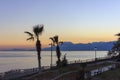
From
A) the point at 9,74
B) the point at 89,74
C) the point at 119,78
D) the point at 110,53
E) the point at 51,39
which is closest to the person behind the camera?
the point at 89,74

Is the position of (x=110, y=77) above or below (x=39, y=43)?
below

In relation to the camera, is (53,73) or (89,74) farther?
(53,73)

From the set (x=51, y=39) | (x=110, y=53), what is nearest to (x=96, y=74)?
(x=51, y=39)

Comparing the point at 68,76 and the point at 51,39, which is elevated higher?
the point at 51,39

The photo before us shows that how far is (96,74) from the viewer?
1704 inches

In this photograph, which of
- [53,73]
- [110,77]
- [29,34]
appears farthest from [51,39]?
[110,77]

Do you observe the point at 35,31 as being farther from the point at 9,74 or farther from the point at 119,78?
the point at 119,78

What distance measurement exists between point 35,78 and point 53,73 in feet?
17.8

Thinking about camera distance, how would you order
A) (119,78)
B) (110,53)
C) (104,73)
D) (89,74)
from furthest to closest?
(110,53)
(104,73)
(119,78)
(89,74)

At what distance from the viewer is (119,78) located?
41969 millimetres

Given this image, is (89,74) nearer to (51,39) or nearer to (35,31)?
(35,31)

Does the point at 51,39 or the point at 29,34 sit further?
the point at 51,39

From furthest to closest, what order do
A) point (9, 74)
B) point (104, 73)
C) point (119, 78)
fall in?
point (9, 74) → point (104, 73) → point (119, 78)

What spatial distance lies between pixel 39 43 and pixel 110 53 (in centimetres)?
3621
